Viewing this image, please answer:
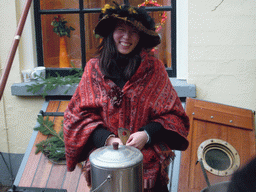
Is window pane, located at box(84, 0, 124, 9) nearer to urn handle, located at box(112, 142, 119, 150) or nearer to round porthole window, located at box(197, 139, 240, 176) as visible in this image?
round porthole window, located at box(197, 139, 240, 176)

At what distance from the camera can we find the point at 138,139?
159 centimetres

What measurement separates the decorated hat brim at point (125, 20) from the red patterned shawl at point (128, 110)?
0.10 m

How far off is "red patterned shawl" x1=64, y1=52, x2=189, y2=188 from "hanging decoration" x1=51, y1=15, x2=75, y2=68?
66.1 inches

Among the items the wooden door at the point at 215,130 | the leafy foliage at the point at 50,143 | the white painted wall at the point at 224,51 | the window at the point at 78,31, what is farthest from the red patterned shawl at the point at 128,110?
the window at the point at 78,31

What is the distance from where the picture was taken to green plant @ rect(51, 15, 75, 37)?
10.9 feet

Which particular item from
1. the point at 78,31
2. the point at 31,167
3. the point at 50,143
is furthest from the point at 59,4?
the point at 31,167

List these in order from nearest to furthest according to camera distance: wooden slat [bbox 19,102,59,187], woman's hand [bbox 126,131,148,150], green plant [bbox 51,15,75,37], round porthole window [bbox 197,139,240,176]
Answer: woman's hand [bbox 126,131,148,150], round porthole window [bbox 197,139,240,176], wooden slat [bbox 19,102,59,187], green plant [bbox 51,15,75,37]

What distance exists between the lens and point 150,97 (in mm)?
1755

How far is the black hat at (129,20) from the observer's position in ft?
5.51

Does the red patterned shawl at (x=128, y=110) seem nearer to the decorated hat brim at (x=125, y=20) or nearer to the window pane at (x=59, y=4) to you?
the decorated hat brim at (x=125, y=20)

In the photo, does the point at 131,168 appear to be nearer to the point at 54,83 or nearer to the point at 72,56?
the point at 54,83

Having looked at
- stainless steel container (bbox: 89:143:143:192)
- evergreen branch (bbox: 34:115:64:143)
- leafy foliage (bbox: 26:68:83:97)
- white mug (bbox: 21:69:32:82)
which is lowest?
evergreen branch (bbox: 34:115:64:143)

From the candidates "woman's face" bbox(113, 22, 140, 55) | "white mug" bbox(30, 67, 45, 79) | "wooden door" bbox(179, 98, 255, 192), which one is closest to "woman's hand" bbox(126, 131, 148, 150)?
"woman's face" bbox(113, 22, 140, 55)

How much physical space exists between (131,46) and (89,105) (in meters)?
0.44
